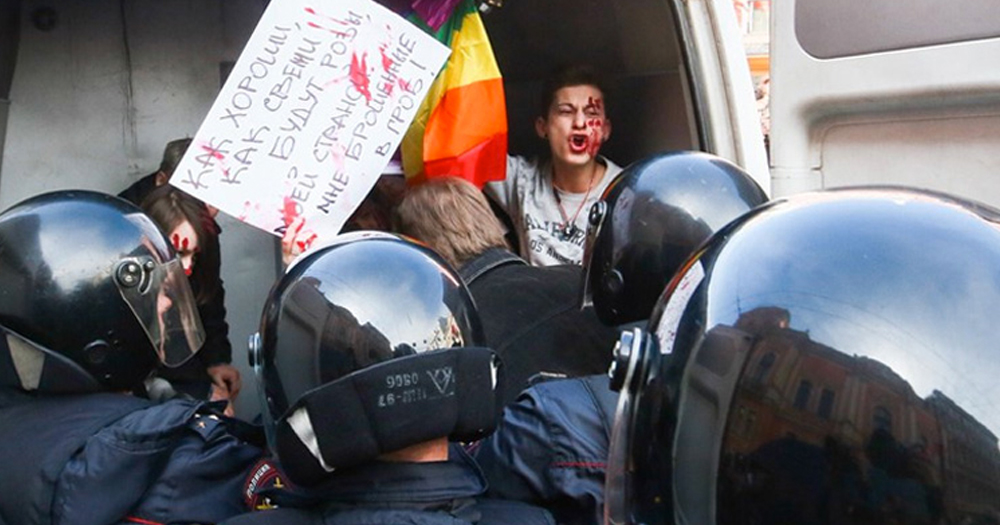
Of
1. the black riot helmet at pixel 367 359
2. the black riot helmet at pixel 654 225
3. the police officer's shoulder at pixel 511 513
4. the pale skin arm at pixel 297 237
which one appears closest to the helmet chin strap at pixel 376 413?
the black riot helmet at pixel 367 359

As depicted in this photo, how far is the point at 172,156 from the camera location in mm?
4012

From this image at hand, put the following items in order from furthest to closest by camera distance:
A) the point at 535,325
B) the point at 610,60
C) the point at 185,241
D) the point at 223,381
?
the point at 610,60, the point at 223,381, the point at 185,241, the point at 535,325

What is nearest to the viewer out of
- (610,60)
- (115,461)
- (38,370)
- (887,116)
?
(115,461)

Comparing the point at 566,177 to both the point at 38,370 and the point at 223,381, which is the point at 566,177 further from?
the point at 38,370

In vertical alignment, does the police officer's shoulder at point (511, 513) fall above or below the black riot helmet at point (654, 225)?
below

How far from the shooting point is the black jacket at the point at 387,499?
1.81 metres

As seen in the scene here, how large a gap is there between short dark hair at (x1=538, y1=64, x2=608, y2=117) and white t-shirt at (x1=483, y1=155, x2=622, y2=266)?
241 mm

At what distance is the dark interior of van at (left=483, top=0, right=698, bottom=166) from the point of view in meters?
4.20

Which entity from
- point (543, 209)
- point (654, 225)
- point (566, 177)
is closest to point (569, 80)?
point (566, 177)

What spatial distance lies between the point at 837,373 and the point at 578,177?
2955 millimetres

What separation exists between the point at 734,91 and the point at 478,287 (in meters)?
1.15

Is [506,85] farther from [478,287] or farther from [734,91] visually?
[478,287]

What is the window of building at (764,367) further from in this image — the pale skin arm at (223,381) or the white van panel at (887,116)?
the pale skin arm at (223,381)

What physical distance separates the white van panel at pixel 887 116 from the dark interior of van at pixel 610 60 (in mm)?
672
